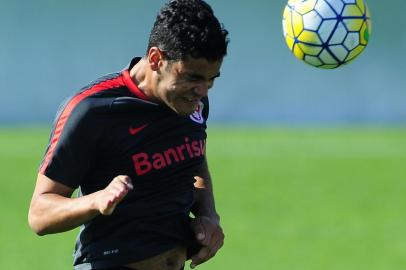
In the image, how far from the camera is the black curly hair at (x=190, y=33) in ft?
17.1

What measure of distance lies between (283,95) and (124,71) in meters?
19.1

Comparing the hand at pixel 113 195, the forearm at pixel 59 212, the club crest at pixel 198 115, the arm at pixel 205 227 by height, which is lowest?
the arm at pixel 205 227

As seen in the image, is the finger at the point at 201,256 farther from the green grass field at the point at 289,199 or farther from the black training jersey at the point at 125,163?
the green grass field at the point at 289,199

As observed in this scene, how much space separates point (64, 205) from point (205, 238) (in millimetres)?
872

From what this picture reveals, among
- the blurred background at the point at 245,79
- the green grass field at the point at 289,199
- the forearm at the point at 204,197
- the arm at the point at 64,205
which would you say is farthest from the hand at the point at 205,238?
the blurred background at the point at 245,79

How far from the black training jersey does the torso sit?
41mm

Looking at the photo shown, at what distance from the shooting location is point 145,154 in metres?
5.46

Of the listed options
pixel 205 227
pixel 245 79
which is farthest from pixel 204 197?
pixel 245 79

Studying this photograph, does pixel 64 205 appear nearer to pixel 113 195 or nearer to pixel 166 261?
pixel 113 195

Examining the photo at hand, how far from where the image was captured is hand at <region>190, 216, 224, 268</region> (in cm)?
559

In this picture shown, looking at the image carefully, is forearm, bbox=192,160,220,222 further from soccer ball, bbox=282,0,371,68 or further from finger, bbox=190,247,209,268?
soccer ball, bbox=282,0,371,68

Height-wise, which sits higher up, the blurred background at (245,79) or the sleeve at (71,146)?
the sleeve at (71,146)

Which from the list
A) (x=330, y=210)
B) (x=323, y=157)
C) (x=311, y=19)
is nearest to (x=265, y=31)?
(x=323, y=157)

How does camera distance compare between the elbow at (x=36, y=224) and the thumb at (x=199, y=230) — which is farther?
the thumb at (x=199, y=230)
